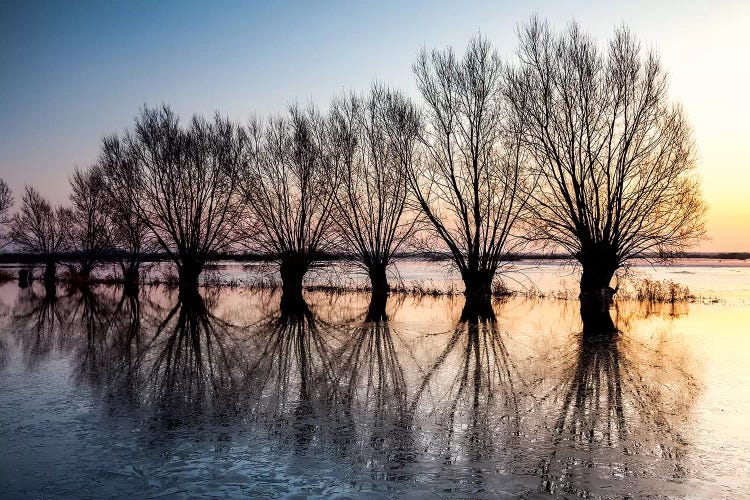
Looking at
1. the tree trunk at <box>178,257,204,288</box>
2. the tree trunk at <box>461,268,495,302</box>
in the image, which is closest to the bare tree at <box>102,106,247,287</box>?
the tree trunk at <box>178,257,204,288</box>

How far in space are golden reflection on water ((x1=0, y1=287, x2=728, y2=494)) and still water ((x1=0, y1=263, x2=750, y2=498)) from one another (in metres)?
0.04

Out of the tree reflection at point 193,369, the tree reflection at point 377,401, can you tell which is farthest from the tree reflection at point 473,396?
the tree reflection at point 193,369

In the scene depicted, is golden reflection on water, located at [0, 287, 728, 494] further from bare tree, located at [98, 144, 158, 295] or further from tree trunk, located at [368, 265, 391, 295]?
bare tree, located at [98, 144, 158, 295]

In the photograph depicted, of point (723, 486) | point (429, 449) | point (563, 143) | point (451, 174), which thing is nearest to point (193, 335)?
point (429, 449)

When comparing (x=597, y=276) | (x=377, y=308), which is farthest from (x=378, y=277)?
(x=597, y=276)

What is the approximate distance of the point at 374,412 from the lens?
24.1ft

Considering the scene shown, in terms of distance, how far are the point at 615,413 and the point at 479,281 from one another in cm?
1808

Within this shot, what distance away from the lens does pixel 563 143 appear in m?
23.0

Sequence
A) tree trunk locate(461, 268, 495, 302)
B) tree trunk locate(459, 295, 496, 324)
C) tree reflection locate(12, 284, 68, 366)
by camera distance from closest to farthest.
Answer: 1. tree reflection locate(12, 284, 68, 366)
2. tree trunk locate(459, 295, 496, 324)
3. tree trunk locate(461, 268, 495, 302)

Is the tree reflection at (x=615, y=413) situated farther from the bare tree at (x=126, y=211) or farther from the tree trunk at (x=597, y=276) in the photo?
the bare tree at (x=126, y=211)

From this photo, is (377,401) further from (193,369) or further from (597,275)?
(597,275)

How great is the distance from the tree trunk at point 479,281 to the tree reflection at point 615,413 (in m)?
12.7

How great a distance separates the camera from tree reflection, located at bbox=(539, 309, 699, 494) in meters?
5.41

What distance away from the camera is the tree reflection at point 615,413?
5406 mm
